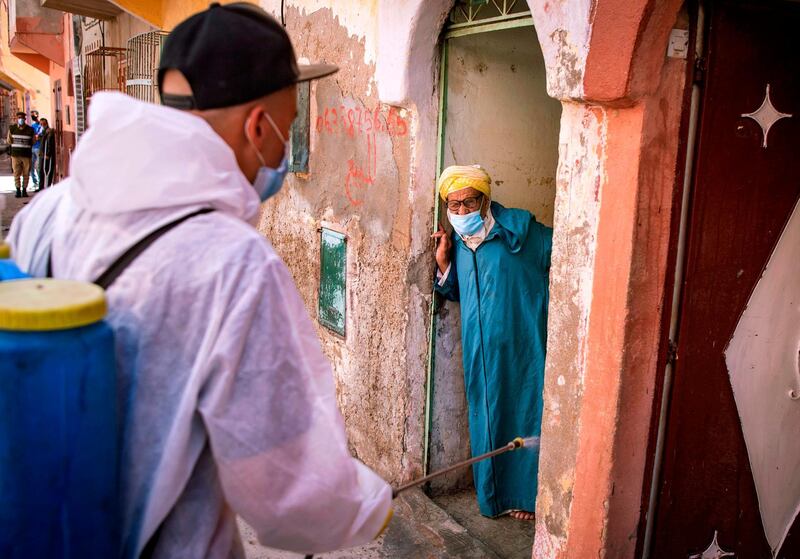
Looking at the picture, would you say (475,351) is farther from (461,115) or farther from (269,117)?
(269,117)

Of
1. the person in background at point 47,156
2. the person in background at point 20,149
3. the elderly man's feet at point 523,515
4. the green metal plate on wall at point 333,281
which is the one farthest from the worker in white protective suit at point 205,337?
the person in background at point 47,156

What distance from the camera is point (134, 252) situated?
1247 millimetres

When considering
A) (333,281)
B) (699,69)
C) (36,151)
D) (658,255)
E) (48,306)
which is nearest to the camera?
(48,306)

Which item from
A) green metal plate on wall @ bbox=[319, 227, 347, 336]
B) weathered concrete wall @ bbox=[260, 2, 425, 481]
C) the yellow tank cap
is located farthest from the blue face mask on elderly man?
the yellow tank cap

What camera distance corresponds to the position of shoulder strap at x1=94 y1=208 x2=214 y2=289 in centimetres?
125

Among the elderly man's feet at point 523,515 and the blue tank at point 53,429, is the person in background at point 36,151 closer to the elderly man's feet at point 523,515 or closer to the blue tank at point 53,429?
the elderly man's feet at point 523,515

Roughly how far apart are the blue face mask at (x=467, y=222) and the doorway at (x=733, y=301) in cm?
131

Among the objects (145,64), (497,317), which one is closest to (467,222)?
(497,317)

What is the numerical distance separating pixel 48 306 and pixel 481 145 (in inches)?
126

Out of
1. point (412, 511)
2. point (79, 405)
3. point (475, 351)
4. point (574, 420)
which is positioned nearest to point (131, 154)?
point (79, 405)

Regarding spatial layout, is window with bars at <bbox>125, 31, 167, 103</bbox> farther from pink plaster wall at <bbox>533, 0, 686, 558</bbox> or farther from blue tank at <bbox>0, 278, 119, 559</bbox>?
blue tank at <bbox>0, 278, 119, 559</bbox>

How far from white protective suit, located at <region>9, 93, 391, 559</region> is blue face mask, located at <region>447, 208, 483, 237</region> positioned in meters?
2.52

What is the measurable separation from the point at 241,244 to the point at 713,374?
83.8 inches

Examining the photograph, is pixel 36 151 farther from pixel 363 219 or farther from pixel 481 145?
pixel 481 145
